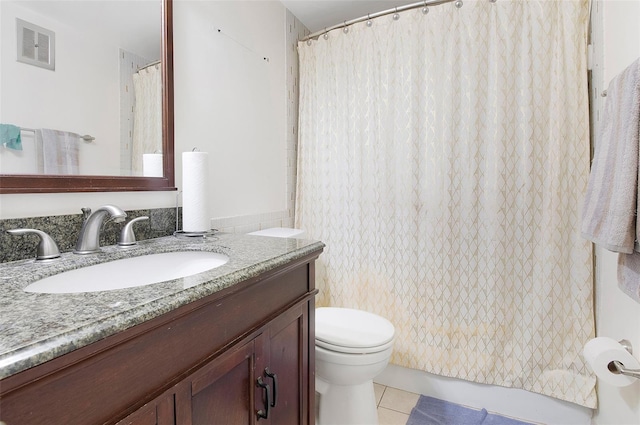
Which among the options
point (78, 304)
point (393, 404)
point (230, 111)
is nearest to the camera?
point (78, 304)

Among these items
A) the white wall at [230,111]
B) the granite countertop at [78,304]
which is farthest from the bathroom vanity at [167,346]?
the white wall at [230,111]

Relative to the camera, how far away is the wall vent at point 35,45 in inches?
33.7

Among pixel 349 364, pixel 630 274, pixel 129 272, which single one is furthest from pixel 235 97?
pixel 630 274

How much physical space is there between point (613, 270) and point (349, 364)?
113 centimetres

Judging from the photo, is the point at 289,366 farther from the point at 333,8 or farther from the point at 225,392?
the point at 333,8

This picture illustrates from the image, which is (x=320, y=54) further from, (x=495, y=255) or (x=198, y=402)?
(x=198, y=402)

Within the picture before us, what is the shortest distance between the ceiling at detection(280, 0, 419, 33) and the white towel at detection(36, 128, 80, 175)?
153 centimetres

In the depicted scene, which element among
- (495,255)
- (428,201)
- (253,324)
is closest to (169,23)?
(253,324)

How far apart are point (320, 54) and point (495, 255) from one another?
1539 millimetres

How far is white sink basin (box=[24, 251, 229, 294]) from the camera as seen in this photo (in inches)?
29.5

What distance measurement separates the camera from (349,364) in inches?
53.8

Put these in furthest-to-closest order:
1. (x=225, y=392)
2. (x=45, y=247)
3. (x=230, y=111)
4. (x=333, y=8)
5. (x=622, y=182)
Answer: (x=333, y=8) < (x=230, y=111) < (x=622, y=182) < (x=45, y=247) < (x=225, y=392)

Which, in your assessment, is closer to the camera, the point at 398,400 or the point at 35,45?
the point at 35,45

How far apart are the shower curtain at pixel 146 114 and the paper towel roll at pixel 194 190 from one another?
0.13 meters
